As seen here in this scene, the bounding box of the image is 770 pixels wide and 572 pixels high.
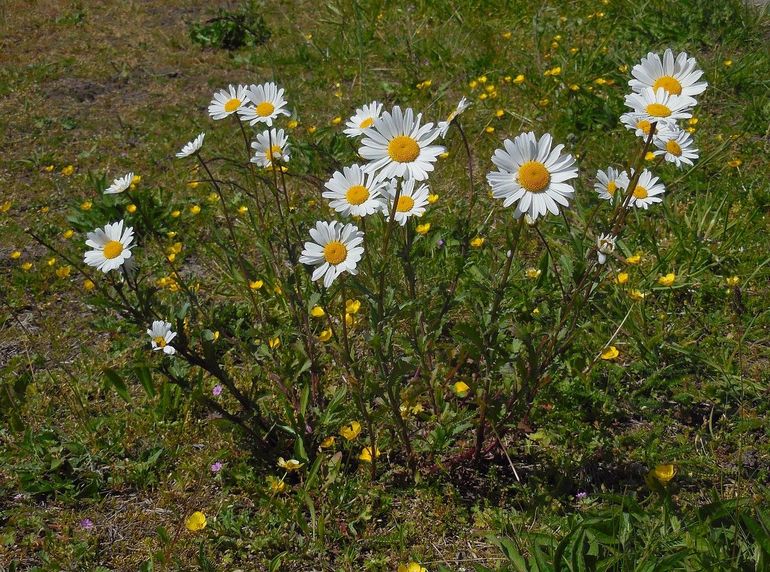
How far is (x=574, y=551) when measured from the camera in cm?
165

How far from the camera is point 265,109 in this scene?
2012 millimetres

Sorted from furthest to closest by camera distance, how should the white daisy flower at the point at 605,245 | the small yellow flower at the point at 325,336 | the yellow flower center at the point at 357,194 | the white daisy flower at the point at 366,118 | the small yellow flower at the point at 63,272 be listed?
1. the small yellow flower at the point at 63,272
2. the small yellow flower at the point at 325,336
3. the white daisy flower at the point at 366,118
4. the yellow flower center at the point at 357,194
5. the white daisy flower at the point at 605,245

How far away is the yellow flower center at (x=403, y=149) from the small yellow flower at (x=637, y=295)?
1.29 meters

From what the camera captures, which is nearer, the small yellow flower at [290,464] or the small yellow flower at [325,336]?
the small yellow flower at [290,464]

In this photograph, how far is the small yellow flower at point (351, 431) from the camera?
85.0 inches

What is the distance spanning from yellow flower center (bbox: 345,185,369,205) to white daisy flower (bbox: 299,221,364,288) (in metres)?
0.07

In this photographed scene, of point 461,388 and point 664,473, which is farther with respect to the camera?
point 461,388

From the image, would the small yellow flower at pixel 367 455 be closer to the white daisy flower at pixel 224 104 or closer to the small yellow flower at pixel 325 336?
the small yellow flower at pixel 325 336

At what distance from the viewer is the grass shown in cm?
196

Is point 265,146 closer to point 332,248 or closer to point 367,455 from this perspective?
point 332,248

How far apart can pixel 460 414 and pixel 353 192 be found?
88cm

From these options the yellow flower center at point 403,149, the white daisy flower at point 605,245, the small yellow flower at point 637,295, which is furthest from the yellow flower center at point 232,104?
the small yellow flower at point 637,295

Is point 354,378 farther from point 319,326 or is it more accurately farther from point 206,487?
point 319,326

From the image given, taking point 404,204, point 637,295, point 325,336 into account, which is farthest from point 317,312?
point 637,295
